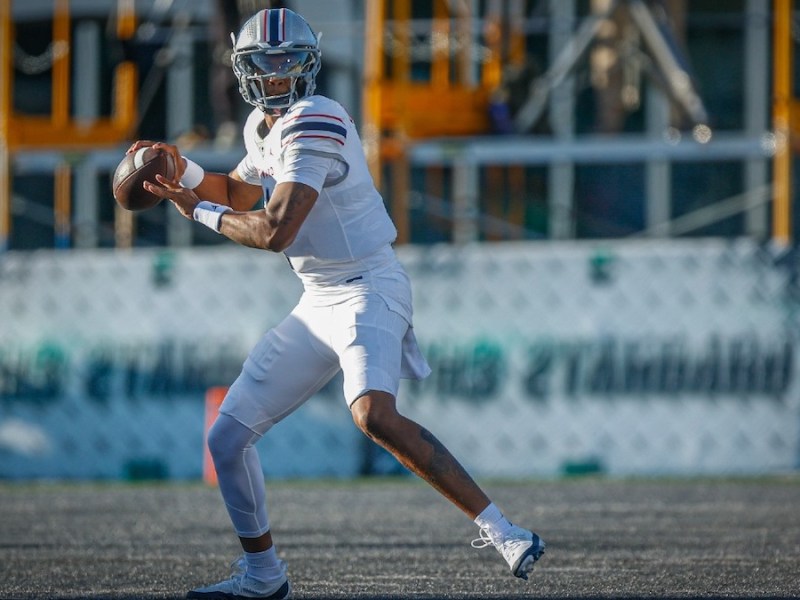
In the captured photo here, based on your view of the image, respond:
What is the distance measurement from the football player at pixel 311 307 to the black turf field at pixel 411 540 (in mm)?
385

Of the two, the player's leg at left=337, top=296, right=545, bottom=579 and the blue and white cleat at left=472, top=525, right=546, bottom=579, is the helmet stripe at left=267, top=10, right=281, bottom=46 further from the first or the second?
the blue and white cleat at left=472, top=525, right=546, bottom=579

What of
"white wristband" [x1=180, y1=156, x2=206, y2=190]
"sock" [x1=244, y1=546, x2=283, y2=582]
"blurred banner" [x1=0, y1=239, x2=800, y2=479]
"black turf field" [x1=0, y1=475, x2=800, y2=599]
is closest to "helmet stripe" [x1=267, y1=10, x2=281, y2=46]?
"white wristband" [x1=180, y1=156, x2=206, y2=190]

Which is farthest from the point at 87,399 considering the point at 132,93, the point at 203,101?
the point at 203,101

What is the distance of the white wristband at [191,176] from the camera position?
6.44 metres

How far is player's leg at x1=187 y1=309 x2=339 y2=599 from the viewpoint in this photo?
19.8 feet

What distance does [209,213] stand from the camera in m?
5.95

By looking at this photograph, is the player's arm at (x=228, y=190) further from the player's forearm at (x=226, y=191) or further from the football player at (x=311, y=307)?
the football player at (x=311, y=307)

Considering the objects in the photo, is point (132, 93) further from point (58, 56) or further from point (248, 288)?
point (248, 288)

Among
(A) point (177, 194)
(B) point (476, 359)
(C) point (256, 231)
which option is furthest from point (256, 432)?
(B) point (476, 359)

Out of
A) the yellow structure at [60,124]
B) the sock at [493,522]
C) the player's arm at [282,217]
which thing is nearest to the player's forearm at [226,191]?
the player's arm at [282,217]

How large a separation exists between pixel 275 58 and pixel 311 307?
0.88 m

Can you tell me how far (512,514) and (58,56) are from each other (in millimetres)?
6773

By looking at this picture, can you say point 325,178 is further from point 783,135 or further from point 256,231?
point 783,135

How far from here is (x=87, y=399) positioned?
38.2ft
